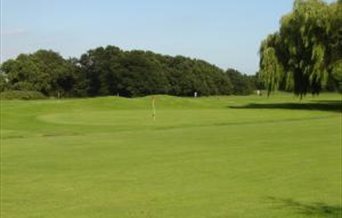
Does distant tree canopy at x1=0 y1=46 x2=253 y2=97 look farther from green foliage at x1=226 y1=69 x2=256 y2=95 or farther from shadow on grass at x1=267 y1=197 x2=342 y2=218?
shadow on grass at x1=267 y1=197 x2=342 y2=218

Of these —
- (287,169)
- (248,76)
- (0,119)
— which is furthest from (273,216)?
(248,76)

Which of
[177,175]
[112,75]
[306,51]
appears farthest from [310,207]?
[112,75]

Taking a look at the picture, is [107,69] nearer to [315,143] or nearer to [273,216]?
[315,143]

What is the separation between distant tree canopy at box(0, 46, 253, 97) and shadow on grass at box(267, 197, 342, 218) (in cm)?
11557

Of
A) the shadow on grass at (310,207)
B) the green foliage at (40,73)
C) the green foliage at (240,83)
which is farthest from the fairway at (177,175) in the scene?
the green foliage at (240,83)

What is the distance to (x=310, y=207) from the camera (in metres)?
10.1

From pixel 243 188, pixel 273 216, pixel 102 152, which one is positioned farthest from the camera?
pixel 102 152

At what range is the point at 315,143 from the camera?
71.7 feet

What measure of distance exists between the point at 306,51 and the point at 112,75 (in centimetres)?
7693

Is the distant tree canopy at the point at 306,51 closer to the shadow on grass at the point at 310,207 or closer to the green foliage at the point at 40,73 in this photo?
the shadow on grass at the point at 310,207

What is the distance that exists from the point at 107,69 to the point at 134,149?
4383 inches

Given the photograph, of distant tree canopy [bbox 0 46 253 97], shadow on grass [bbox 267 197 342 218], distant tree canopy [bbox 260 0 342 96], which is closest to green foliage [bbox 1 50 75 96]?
distant tree canopy [bbox 0 46 253 97]

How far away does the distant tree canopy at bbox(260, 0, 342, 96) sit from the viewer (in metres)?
54.8

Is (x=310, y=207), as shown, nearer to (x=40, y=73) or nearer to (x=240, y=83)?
(x=40, y=73)
